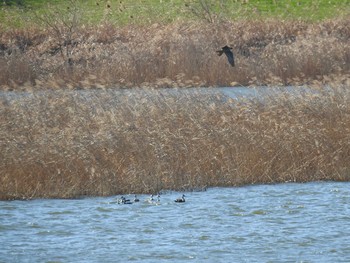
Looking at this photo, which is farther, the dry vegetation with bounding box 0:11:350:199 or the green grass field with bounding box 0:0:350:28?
the green grass field with bounding box 0:0:350:28

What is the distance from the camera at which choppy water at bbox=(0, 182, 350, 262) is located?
10.0 meters

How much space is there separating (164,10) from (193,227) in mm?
26990

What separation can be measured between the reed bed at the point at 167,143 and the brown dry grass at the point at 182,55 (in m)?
6.61

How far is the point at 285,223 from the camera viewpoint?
11336mm

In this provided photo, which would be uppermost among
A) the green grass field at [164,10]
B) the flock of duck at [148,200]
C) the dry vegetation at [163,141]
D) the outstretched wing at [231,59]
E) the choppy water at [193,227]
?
the green grass field at [164,10]

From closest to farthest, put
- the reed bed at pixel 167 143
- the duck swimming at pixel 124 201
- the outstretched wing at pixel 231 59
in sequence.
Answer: the duck swimming at pixel 124 201, the reed bed at pixel 167 143, the outstretched wing at pixel 231 59

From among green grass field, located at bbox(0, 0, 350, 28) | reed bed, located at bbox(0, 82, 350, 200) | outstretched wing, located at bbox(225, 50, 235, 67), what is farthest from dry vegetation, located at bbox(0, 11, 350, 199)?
green grass field, located at bbox(0, 0, 350, 28)

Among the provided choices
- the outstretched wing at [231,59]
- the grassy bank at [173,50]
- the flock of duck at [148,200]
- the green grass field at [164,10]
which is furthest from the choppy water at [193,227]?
the green grass field at [164,10]

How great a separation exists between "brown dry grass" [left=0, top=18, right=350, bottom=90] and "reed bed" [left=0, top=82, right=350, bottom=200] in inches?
260

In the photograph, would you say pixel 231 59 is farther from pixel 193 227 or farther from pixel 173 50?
pixel 193 227

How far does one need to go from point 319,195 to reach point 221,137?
1551 mm

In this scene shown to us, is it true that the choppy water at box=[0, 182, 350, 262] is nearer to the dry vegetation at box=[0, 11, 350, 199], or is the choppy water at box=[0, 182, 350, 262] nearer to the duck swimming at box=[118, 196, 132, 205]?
the duck swimming at box=[118, 196, 132, 205]

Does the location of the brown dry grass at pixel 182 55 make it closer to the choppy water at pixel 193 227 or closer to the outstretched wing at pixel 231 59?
the outstretched wing at pixel 231 59

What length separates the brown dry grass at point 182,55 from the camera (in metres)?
23.7
